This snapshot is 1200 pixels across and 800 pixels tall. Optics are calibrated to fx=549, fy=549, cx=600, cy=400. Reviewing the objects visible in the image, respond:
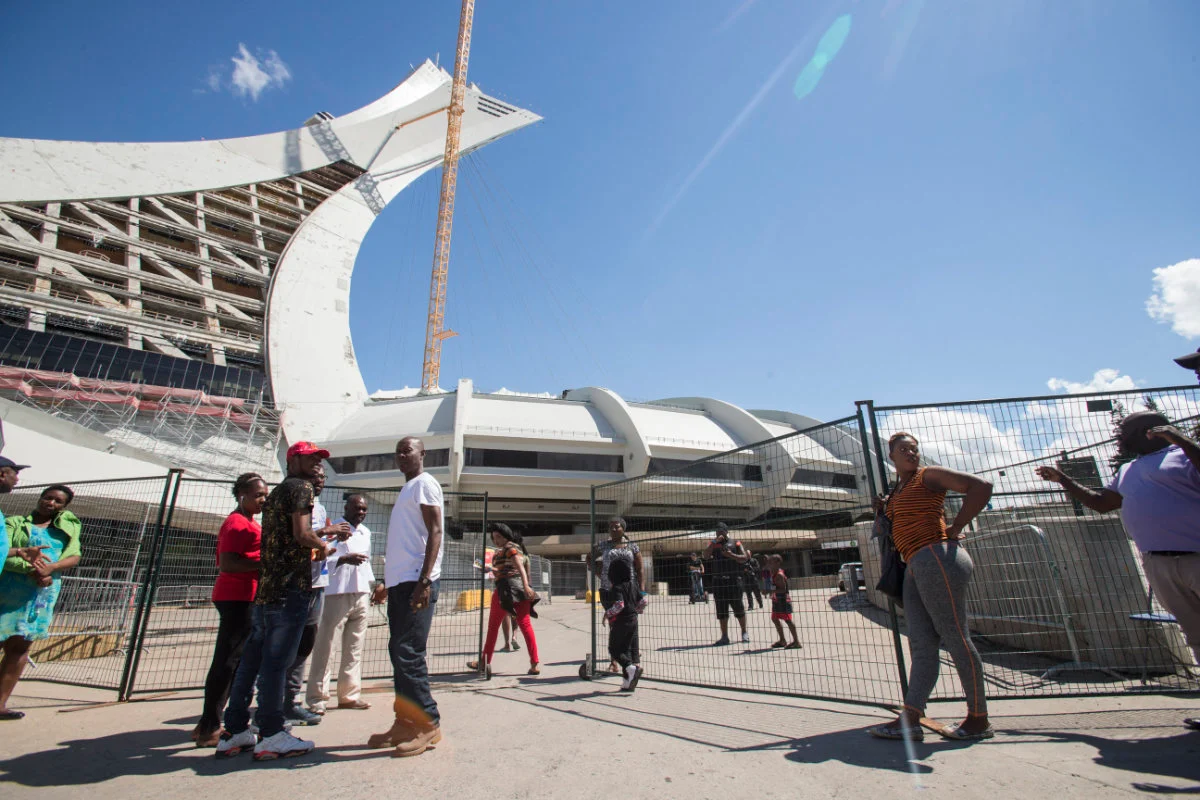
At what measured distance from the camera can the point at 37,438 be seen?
20.8 meters

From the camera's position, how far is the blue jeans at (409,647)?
3016 millimetres

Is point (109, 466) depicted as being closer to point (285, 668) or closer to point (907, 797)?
point (285, 668)

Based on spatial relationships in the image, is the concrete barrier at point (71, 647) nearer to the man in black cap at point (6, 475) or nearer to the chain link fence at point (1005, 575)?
the man in black cap at point (6, 475)

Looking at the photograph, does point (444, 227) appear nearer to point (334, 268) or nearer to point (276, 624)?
point (334, 268)

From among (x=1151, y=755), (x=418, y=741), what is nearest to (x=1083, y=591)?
(x=1151, y=755)

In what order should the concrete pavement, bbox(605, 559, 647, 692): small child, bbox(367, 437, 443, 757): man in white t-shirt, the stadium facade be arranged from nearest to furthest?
the concrete pavement < bbox(367, 437, 443, 757): man in white t-shirt < bbox(605, 559, 647, 692): small child < the stadium facade

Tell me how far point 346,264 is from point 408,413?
1690cm

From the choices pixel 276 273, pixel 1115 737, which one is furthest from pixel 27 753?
pixel 276 273

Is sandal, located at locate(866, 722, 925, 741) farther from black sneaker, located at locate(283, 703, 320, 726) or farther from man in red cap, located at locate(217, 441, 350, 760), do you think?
black sneaker, located at locate(283, 703, 320, 726)

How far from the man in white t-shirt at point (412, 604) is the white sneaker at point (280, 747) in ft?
1.18

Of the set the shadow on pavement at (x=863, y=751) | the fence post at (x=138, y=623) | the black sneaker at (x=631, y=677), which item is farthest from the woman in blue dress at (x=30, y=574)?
the shadow on pavement at (x=863, y=751)

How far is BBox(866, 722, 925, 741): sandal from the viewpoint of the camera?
2865 millimetres

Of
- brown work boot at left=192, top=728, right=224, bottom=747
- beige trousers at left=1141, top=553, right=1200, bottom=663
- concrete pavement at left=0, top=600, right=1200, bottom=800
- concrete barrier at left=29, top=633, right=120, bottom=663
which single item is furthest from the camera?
concrete barrier at left=29, top=633, right=120, bottom=663

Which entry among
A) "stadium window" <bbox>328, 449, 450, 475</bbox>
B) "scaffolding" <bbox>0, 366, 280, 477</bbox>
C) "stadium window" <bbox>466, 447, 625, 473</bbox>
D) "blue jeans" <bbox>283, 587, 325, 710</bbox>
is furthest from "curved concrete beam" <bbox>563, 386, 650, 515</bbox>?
"blue jeans" <bbox>283, 587, 325, 710</bbox>
